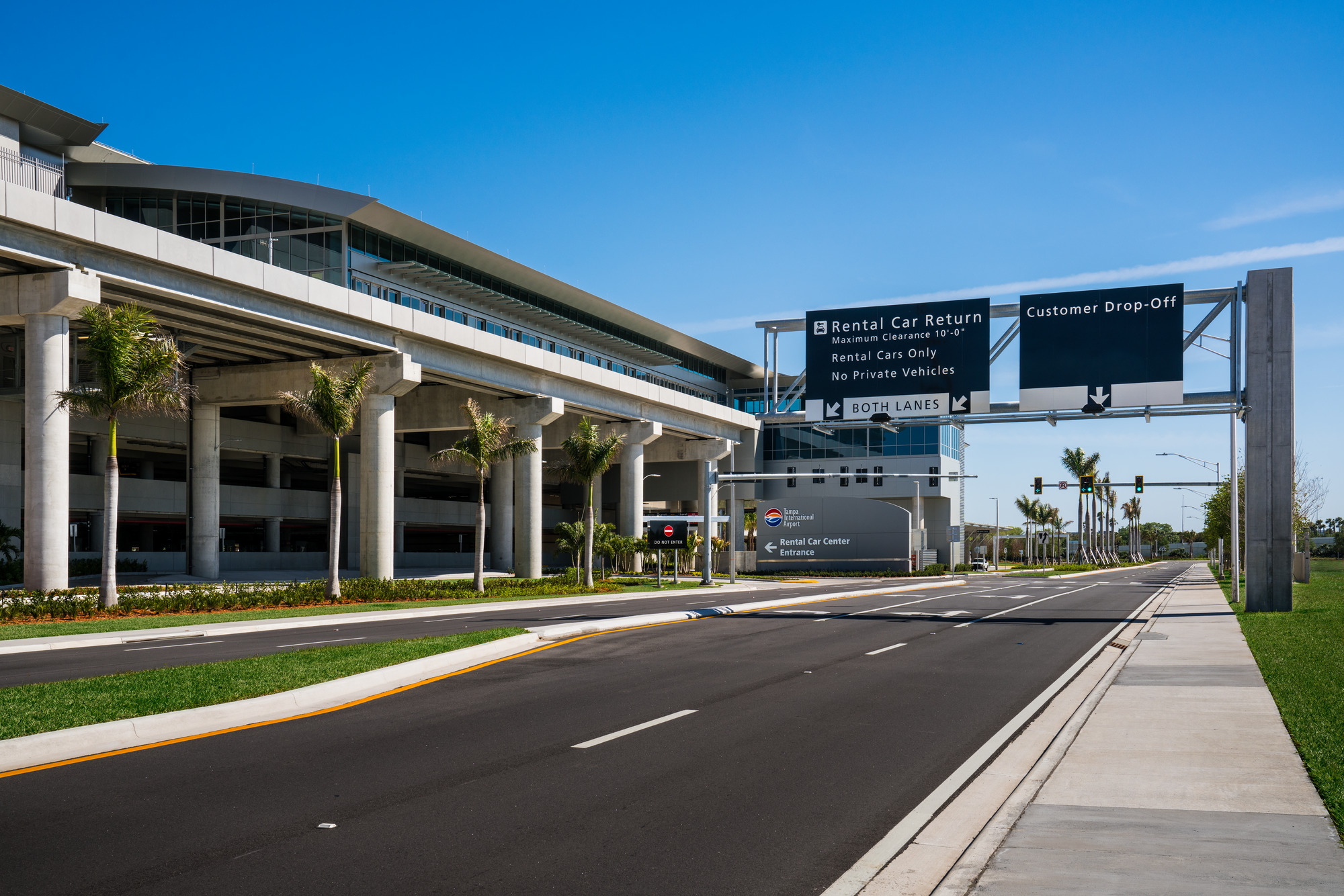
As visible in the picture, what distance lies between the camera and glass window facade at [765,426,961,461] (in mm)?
88750

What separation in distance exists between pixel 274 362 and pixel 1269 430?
1432 inches

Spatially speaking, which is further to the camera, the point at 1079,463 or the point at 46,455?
the point at 1079,463

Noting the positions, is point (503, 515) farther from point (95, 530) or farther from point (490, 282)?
point (95, 530)

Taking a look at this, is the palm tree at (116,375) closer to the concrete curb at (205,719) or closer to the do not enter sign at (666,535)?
the concrete curb at (205,719)

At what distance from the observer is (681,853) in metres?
6.55

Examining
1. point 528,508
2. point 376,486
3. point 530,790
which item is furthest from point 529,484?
point 530,790

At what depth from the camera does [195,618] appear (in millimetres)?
26281

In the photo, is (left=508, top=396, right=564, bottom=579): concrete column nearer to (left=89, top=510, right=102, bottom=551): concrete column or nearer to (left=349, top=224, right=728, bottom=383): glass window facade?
(left=349, top=224, right=728, bottom=383): glass window facade

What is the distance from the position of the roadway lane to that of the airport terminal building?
9.06m

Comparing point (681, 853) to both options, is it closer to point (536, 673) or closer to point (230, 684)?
point (230, 684)

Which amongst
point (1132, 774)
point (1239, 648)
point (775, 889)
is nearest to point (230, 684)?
point (775, 889)

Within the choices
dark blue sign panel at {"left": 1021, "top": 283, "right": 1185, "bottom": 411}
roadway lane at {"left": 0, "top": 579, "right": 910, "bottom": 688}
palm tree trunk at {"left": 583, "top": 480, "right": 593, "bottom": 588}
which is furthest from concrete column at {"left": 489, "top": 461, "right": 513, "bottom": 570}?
dark blue sign panel at {"left": 1021, "top": 283, "right": 1185, "bottom": 411}

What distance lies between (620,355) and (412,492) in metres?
19.1

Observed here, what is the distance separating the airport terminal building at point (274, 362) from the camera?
28891 mm
